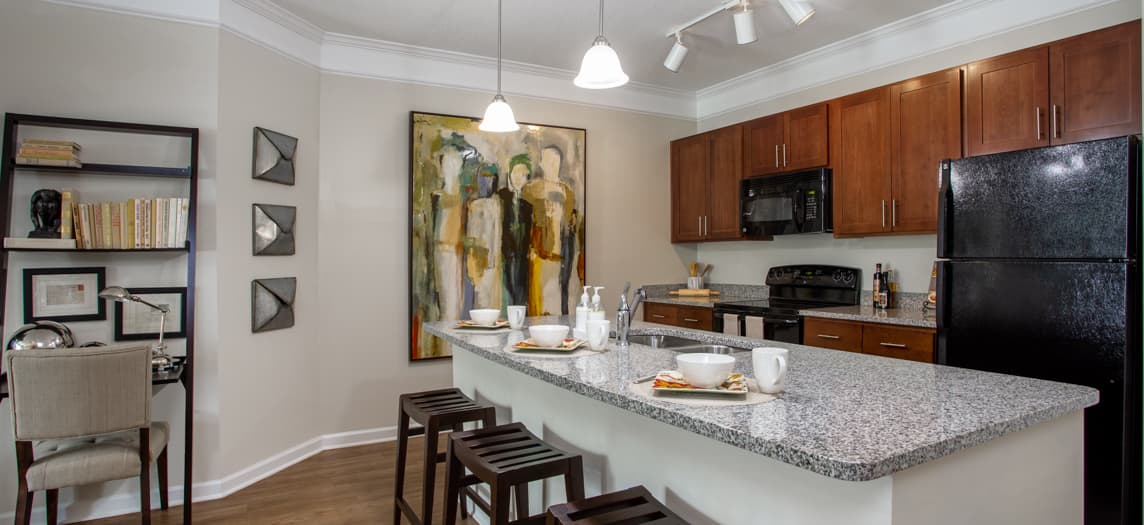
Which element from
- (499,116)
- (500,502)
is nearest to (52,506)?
(500,502)

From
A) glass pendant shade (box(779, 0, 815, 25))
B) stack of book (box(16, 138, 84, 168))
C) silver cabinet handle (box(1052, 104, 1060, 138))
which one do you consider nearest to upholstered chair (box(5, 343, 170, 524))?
stack of book (box(16, 138, 84, 168))

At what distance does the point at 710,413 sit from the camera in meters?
1.22

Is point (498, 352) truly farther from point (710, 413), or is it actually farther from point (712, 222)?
point (712, 222)

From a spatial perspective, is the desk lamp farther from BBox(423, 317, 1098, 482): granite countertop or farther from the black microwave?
the black microwave

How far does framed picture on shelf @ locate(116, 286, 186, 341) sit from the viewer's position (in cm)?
276

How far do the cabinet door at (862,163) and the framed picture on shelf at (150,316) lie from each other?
364 cm

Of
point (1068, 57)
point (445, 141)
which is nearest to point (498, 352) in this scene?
point (445, 141)

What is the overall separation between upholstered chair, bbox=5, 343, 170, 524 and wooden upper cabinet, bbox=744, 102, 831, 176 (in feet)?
11.9

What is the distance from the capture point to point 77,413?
2.20 metres

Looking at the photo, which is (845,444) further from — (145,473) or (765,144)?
(765,144)

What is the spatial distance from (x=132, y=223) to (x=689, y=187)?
361 cm

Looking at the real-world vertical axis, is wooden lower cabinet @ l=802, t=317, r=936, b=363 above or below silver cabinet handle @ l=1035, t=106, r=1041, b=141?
below

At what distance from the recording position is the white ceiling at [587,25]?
3.24 m

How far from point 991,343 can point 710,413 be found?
1.92 metres
